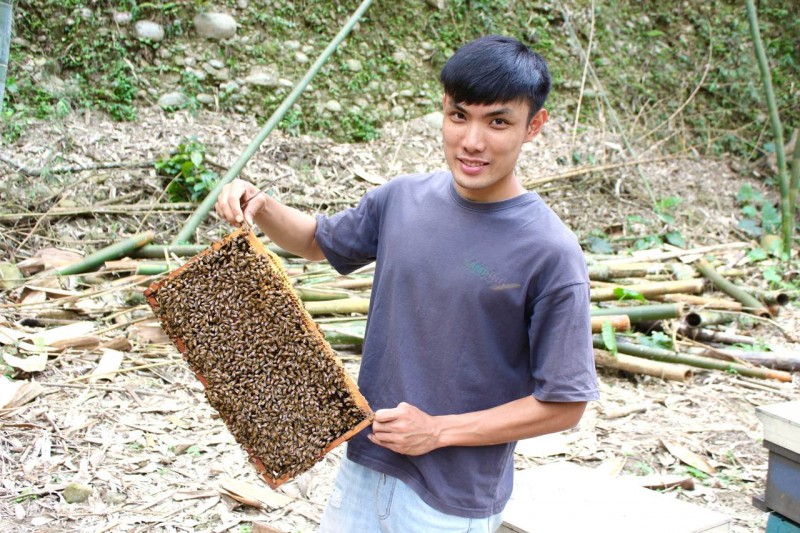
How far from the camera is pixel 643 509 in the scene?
280cm

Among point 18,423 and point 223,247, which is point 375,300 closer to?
point 223,247

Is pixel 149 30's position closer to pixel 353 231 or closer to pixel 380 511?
pixel 353 231

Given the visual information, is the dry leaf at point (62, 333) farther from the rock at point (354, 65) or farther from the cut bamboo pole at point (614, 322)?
the rock at point (354, 65)

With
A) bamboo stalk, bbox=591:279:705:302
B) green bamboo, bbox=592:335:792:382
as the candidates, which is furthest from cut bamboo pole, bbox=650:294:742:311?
green bamboo, bbox=592:335:792:382

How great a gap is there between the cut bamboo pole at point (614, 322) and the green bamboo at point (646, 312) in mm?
133

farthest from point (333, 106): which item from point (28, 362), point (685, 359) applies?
point (28, 362)

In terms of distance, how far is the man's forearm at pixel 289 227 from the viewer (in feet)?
7.86

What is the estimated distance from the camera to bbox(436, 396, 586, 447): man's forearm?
6.73 ft

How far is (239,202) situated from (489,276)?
77cm

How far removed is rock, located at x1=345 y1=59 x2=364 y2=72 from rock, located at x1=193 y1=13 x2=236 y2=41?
1.48m

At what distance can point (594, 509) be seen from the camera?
279cm

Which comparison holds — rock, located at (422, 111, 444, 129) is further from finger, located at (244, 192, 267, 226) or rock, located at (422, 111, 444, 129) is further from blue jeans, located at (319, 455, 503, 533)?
blue jeans, located at (319, 455, 503, 533)

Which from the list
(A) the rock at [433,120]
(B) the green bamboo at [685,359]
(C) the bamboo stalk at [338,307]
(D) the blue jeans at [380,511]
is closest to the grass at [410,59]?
(A) the rock at [433,120]

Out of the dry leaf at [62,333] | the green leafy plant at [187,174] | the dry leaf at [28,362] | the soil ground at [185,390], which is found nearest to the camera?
the soil ground at [185,390]
